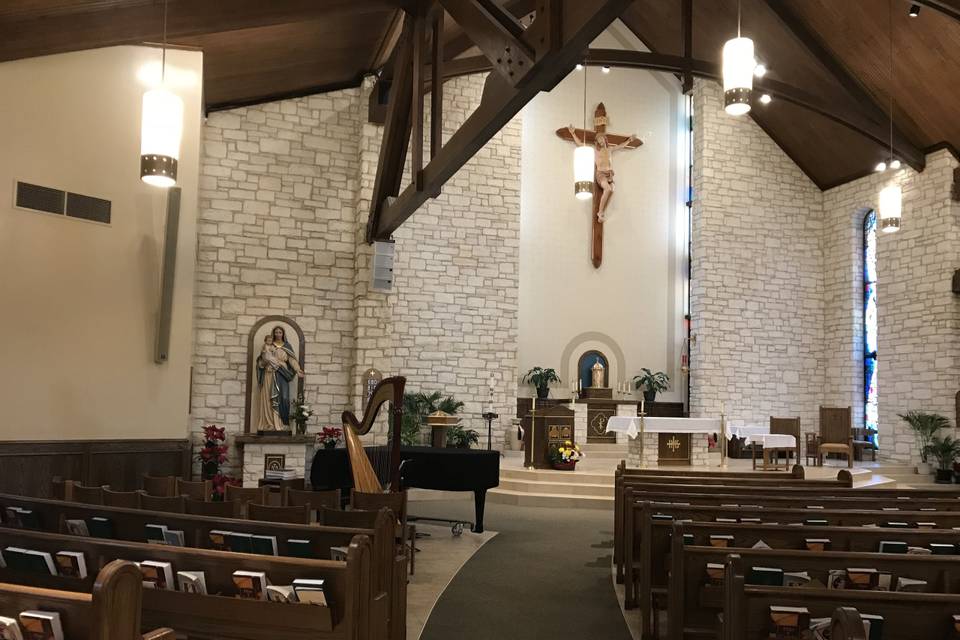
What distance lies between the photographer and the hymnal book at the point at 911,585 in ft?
9.43

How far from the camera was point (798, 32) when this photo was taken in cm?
1105

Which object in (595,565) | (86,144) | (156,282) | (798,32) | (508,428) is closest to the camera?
(595,565)

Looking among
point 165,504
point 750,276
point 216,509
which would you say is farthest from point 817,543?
point 750,276

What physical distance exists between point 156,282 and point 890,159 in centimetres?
1065

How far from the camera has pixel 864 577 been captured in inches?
116

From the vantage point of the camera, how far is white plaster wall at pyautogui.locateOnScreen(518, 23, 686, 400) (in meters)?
13.5

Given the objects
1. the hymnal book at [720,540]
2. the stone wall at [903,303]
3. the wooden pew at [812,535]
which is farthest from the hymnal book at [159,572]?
the stone wall at [903,303]

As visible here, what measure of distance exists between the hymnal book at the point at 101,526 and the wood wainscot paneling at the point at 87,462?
3450 millimetres

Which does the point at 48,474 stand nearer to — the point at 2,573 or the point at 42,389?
the point at 42,389

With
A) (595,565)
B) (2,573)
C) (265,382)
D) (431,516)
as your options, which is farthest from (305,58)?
(2,573)

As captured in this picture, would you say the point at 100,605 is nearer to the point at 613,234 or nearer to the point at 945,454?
the point at 945,454

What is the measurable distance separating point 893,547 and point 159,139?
15.5 ft

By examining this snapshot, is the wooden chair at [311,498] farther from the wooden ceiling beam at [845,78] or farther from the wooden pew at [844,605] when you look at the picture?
the wooden ceiling beam at [845,78]

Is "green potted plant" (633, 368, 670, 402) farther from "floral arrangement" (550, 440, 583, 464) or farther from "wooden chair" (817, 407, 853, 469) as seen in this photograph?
"floral arrangement" (550, 440, 583, 464)
